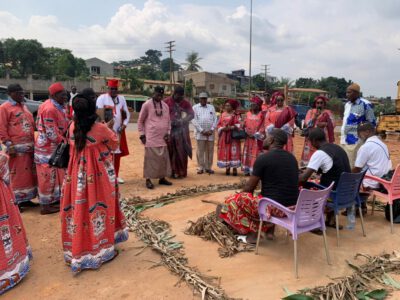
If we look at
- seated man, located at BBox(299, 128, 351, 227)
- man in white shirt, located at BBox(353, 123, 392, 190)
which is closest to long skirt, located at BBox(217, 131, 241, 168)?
man in white shirt, located at BBox(353, 123, 392, 190)

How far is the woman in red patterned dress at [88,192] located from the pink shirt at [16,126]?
207 centimetres

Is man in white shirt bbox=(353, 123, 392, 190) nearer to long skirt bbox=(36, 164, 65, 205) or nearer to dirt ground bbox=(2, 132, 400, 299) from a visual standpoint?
dirt ground bbox=(2, 132, 400, 299)

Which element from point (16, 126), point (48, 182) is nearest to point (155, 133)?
point (48, 182)

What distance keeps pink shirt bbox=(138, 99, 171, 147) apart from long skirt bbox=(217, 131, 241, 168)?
1.71 meters

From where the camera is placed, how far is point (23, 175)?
5379mm

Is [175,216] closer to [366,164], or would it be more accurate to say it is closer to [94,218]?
[94,218]

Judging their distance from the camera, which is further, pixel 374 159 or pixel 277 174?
pixel 374 159

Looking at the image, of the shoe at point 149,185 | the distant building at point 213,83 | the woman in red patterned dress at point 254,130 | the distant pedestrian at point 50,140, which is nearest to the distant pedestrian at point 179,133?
the shoe at point 149,185

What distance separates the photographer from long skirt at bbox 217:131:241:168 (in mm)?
8086

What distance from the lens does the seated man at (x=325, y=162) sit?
413 cm

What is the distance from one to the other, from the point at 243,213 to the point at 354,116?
307 centimetres

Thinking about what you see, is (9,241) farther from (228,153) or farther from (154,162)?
(228,153)

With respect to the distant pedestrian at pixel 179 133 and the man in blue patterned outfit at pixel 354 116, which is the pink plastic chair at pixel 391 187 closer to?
the man in blue patterned outfit at pixel 354 116

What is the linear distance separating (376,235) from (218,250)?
6.94 ft
